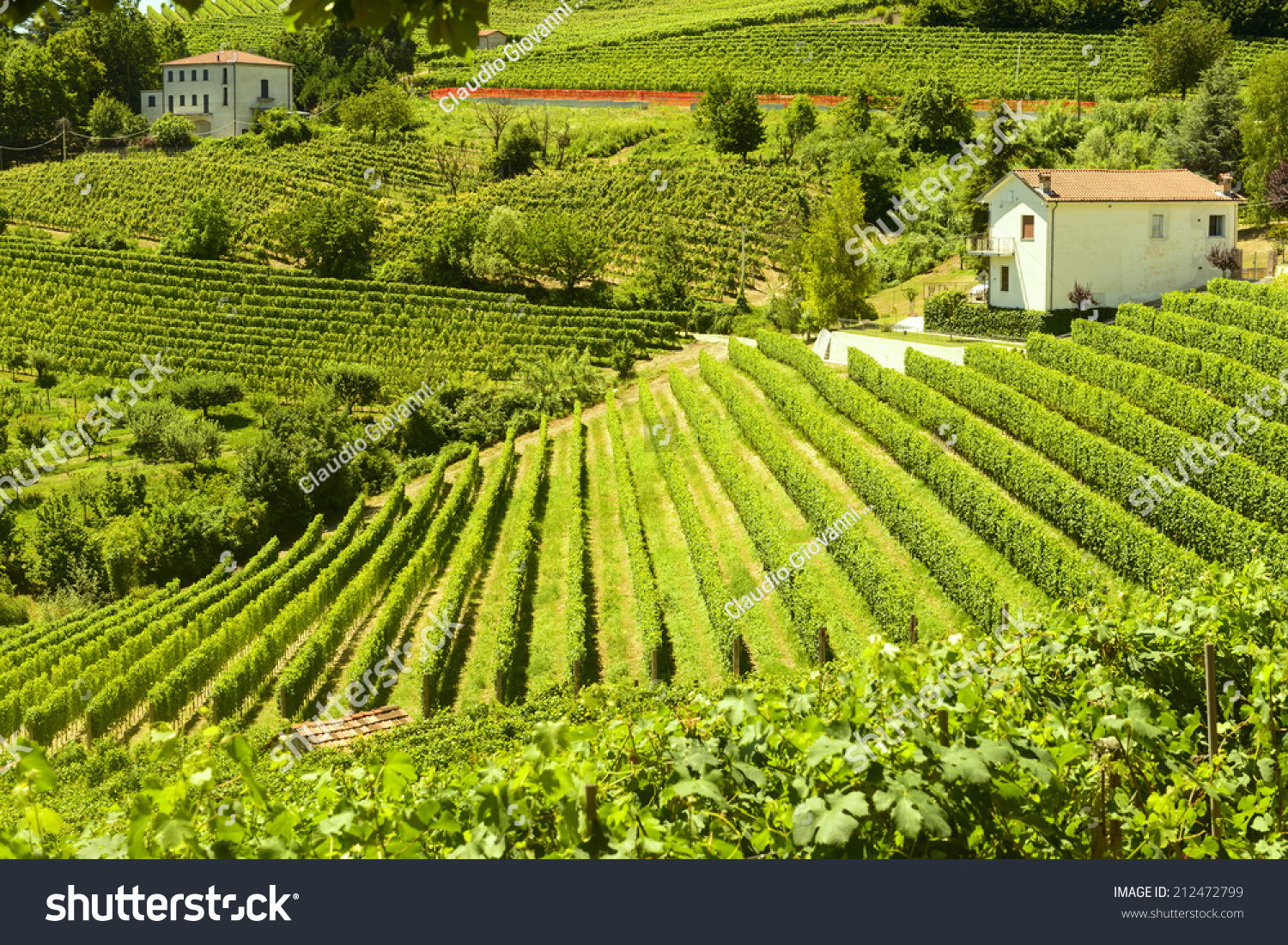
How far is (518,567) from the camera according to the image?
2689 centimetres

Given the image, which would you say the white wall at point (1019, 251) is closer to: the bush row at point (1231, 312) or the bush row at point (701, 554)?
the bush row at point (1231, 312)

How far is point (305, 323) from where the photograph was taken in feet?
189

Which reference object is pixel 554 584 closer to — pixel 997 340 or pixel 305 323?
pixel 997 340

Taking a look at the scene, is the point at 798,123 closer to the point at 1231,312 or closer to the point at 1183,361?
the point at 1231,312

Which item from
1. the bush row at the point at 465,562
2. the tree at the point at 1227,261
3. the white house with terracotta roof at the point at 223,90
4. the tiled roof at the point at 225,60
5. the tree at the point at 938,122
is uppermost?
the tiled roof at the point at 225,60

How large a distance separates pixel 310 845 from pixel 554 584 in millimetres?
23171

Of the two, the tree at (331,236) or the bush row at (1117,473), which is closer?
the bush row at (1117,473)

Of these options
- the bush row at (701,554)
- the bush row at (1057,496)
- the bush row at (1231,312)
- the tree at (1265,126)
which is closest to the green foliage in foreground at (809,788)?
the bush row at (1057,496)

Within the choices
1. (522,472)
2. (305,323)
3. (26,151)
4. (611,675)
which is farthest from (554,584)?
(26,151)

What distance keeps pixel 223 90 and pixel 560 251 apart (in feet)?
185

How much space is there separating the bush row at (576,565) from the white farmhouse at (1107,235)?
1698 centimetres

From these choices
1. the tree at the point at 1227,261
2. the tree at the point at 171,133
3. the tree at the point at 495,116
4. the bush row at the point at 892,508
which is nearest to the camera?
the bush row at the point at 892,508

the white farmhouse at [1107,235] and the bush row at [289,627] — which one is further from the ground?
the white farmhouse at [1107,235]

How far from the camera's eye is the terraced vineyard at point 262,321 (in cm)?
5422
